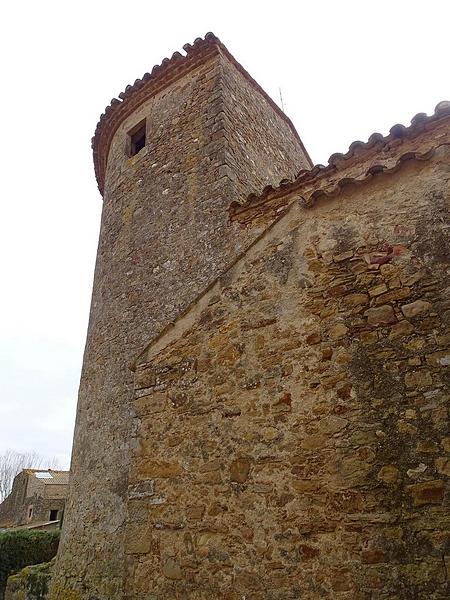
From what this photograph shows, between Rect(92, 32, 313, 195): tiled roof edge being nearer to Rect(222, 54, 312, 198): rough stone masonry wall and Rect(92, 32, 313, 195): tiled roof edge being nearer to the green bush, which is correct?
Rect(222, 54, 312, 198): rough stone masonry wall

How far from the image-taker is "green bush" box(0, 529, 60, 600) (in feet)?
47.5

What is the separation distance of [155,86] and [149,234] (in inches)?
136

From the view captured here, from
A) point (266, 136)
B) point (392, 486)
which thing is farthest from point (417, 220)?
point (266, 136)

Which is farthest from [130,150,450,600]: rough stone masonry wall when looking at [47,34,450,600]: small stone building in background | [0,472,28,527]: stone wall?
[0,472,28,527]: stone wall

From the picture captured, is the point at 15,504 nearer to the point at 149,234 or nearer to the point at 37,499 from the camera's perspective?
the point at 37,499

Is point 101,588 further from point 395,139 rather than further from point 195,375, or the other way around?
point 395,139

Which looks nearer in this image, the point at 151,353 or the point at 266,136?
the point at 151,353

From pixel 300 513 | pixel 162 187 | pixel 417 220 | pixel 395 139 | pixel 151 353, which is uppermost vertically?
pixel 162 187

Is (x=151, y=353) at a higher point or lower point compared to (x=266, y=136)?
lower

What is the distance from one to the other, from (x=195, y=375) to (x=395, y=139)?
11.1 feet

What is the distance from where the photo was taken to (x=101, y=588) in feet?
18.8

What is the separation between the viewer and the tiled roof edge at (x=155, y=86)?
8469 millimetres

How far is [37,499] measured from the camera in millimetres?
24750

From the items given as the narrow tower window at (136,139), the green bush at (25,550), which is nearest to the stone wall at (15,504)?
the green bush at (25,550)
